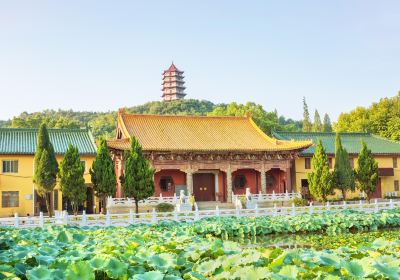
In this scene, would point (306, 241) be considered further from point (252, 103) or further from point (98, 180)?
point (252, 103)

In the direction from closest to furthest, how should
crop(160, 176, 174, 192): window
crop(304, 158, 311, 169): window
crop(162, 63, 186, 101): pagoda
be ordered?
crop(160, 176, 174, 192): window < crop(304, 158, 311, 169): window < crop(162, 63, 186, 101): pagoda

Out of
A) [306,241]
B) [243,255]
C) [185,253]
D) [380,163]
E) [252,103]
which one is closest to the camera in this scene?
[243,255]

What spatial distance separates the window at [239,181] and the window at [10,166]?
1367 cm

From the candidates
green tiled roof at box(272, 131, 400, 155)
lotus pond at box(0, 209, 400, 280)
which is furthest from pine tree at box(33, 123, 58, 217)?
green tiled roof at box(272, 131, 400, 155)

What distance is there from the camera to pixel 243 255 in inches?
→ 252

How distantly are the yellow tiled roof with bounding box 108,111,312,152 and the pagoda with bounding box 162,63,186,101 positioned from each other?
67104 mm

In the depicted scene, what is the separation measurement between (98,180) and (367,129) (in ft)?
109

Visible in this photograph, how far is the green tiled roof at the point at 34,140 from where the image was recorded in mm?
28641

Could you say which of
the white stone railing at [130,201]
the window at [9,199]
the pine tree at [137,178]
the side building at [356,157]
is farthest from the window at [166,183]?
the side building at [356,157]

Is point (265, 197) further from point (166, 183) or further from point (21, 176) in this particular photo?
point (21, 176)

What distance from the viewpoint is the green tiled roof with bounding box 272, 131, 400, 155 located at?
3544 cm

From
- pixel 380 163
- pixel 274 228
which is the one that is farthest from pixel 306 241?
pixel 380 163

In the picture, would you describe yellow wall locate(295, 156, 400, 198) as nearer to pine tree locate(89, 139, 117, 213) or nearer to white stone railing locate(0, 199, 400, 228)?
white stone railing locate(0, 199, 400, 228)

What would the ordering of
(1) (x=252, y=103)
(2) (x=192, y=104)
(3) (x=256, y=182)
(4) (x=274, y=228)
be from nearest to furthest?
1. (4) (x=274, y=228)
2. (3) (x=256, y=182)
3. (1) (x=252, y=103)
4. (2) (x=192, y=104)
